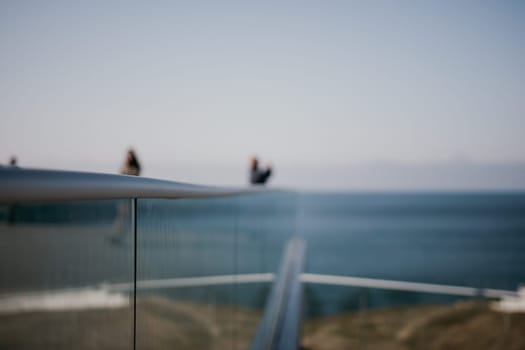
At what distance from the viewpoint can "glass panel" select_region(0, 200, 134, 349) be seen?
32.6 inches

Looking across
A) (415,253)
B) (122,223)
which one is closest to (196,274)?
(122,223)

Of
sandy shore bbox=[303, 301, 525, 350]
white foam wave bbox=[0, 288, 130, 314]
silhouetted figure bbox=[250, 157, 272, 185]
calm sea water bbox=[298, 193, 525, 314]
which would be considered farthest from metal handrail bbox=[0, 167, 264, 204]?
calm sea water bbox=[298, 193, 525, 314]

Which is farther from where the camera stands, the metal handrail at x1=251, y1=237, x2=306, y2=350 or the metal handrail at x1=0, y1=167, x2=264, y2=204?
the metal handrail at x1=251, y1=237, x2=306, y2=350

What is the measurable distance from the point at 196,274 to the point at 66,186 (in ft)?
5.53

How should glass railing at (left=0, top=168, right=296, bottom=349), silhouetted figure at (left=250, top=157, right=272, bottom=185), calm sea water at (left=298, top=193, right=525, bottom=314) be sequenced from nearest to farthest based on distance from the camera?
glass railing at (left=0, top=168, right=296, bottom=349) → silhouetted figure at (left=250, top=157, right=272, bottom=185) → calm sea water at (left=298, top=193, right=525, bottom=314)

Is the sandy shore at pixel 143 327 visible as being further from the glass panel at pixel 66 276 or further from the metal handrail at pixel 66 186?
the metal handrail at pixel 66 186

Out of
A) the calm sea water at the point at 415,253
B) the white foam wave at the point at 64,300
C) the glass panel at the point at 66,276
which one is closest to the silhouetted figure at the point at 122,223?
the glass panel at the point at 66,276

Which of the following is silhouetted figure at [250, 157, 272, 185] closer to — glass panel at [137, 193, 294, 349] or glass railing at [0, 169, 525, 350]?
glass railing at [0, 169, 525, 350]

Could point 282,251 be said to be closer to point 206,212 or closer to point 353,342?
point 206,212

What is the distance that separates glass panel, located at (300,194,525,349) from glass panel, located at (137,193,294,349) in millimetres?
11689

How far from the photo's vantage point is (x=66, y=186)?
2.91 ft

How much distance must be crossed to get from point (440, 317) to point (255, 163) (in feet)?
65.4

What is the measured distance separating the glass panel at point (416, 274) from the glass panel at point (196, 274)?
11689 millimetres

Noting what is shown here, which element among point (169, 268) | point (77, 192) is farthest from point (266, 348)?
point (77, 192)
